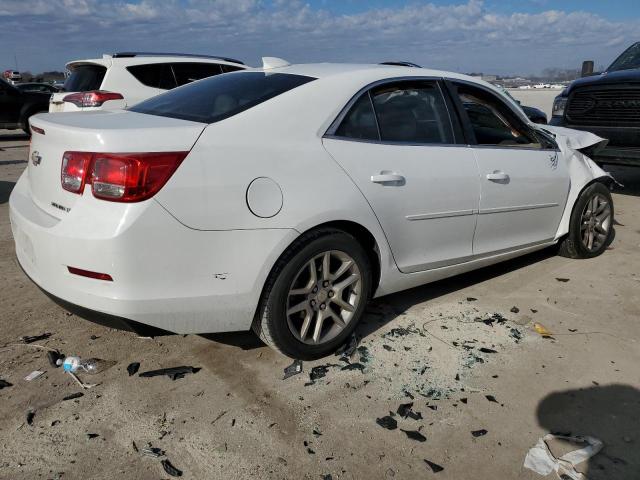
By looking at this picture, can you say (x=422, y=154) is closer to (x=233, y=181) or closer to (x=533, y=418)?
(x=233, y=181)

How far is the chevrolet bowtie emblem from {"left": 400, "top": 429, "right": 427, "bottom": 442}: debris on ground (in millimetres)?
2300

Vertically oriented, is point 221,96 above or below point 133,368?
above

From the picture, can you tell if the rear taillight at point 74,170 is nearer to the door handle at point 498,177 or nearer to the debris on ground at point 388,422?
the debris on ground at point 388,422

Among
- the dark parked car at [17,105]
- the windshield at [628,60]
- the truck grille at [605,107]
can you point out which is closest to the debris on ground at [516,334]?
the truck grille at [605,107]

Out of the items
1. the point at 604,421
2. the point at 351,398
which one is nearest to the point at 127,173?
the point at 351,398

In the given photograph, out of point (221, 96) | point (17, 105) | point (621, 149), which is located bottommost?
point (621, 149)

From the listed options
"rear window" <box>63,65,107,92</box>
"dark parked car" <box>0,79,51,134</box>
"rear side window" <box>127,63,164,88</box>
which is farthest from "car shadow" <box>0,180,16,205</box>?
"dark parked car" <box>0,79,51,134</box>

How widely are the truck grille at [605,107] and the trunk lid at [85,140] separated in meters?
6.16

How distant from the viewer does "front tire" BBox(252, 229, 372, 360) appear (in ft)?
9.42

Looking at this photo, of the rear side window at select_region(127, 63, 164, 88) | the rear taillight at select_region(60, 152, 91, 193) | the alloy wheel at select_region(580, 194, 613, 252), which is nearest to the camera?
the rear taillight at select_region(60, 152, 91, 193)

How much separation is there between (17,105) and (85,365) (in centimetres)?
1394

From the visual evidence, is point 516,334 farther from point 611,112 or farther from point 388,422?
point 611,112

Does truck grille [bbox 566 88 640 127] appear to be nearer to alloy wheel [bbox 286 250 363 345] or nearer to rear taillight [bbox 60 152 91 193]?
alloy wheel [bbox 286 250 363 345]

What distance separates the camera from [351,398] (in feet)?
9.37
